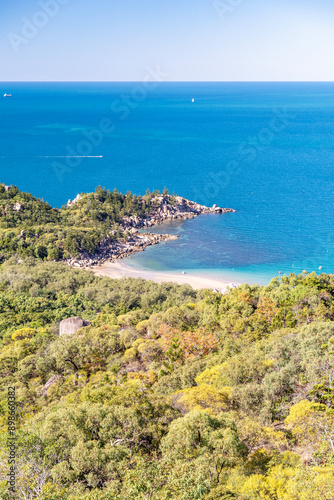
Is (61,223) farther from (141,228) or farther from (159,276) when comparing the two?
(159,276)

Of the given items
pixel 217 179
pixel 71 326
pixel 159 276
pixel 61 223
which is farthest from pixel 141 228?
pixel 71 326

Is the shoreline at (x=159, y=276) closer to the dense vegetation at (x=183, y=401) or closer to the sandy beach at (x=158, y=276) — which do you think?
the sandy beach at (x=158, y=276)

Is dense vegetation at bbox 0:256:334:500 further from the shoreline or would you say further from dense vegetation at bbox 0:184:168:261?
dense vegetation at bbox 0:184:168:261

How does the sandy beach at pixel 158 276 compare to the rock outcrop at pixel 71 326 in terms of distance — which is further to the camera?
the sandy beach at pixel 158 276

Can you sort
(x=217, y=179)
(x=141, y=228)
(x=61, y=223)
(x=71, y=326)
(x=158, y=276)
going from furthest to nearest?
(x=217, y=179) → (x=141, y=228) → (x=61, y=223) → (x=158, y=276) → (x=71, y=326)

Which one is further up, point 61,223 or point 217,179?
point 217,179

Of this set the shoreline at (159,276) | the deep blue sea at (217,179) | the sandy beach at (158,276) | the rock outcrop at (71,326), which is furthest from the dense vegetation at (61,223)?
the rock outcrop at (71,326)

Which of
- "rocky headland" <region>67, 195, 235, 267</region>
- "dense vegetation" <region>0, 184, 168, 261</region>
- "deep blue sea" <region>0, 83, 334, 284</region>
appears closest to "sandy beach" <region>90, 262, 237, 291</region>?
"deep blue sea" <region>0, 83, 334, 284</region>
